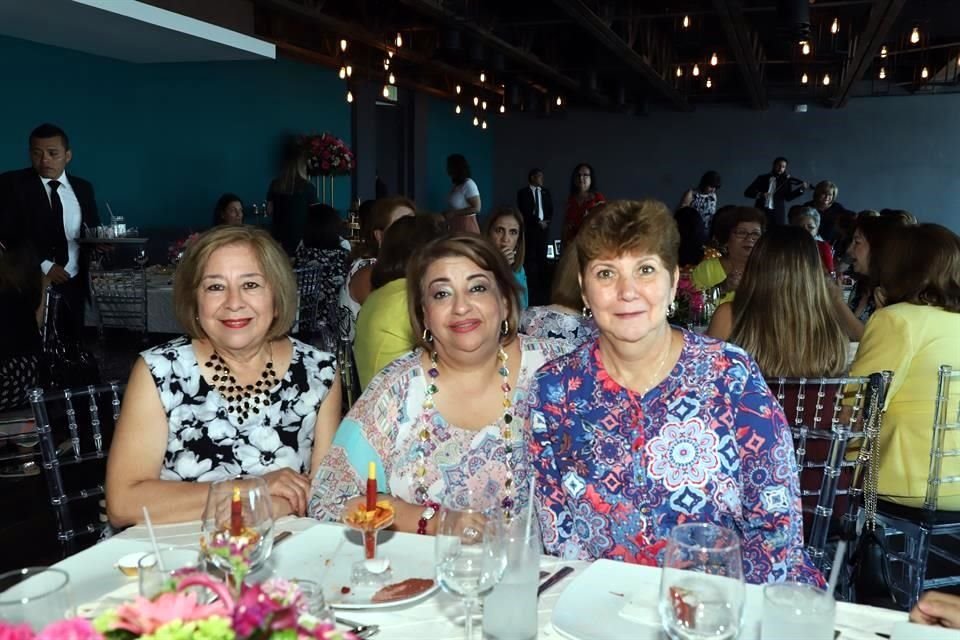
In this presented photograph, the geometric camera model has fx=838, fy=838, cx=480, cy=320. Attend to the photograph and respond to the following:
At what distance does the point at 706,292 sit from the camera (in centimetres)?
483

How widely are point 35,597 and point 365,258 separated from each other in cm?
380

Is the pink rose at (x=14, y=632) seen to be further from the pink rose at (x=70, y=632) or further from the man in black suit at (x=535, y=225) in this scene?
the man in black suit at (x=535, y=225)

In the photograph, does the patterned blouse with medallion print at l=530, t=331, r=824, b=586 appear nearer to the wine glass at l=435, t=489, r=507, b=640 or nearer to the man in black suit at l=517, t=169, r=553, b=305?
the wine glass at l=435, t=489, r=507, b=640

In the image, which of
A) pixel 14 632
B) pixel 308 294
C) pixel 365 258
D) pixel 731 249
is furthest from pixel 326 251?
pixel 14 632

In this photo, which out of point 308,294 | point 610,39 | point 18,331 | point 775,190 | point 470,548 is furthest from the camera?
point 775,190

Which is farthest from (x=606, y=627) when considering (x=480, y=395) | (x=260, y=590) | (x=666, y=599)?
(x=480, y=395)

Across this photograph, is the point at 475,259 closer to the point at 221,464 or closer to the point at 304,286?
the point at 221,464

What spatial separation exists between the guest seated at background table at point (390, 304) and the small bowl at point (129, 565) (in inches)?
67.7

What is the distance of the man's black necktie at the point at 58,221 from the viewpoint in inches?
222

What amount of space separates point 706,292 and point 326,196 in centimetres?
755

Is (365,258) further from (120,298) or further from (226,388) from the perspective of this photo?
→ (120,298)

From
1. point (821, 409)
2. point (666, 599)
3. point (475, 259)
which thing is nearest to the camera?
point (666, 599)

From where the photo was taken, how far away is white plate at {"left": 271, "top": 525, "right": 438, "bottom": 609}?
144 cm

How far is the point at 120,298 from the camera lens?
243 inches
